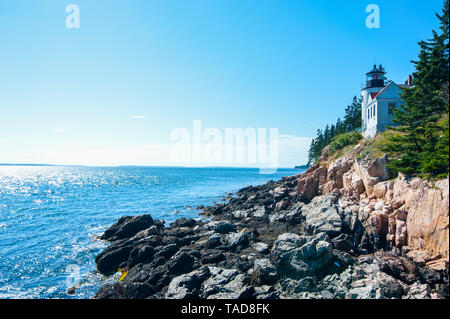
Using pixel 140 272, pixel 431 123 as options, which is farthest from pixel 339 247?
pixel 140 272

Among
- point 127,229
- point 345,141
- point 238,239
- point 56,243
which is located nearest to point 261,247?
point 238,239

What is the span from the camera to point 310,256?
1384cm

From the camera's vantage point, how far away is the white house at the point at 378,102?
2766cm

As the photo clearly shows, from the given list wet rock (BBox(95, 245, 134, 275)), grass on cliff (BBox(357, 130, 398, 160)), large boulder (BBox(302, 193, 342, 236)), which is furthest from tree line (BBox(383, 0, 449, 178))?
wet rock (BBox(95, 245, 134, 275))

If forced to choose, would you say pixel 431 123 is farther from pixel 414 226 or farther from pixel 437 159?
pixel 414 226

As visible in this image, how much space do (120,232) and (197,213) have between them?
1269 centimetres

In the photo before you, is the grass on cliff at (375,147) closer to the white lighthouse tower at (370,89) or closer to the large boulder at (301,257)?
the white lighthouse tower at (370,89)

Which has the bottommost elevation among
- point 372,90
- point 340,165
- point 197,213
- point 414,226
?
point 197,213

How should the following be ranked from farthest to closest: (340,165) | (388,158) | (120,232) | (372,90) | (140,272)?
(372,90)
(340,165)
(120,232)
(388,158)
(140,272)

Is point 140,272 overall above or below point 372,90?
below

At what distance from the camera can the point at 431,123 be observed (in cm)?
1556

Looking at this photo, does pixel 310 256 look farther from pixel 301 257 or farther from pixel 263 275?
pixel 263 275

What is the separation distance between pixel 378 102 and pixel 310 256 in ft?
78.3
